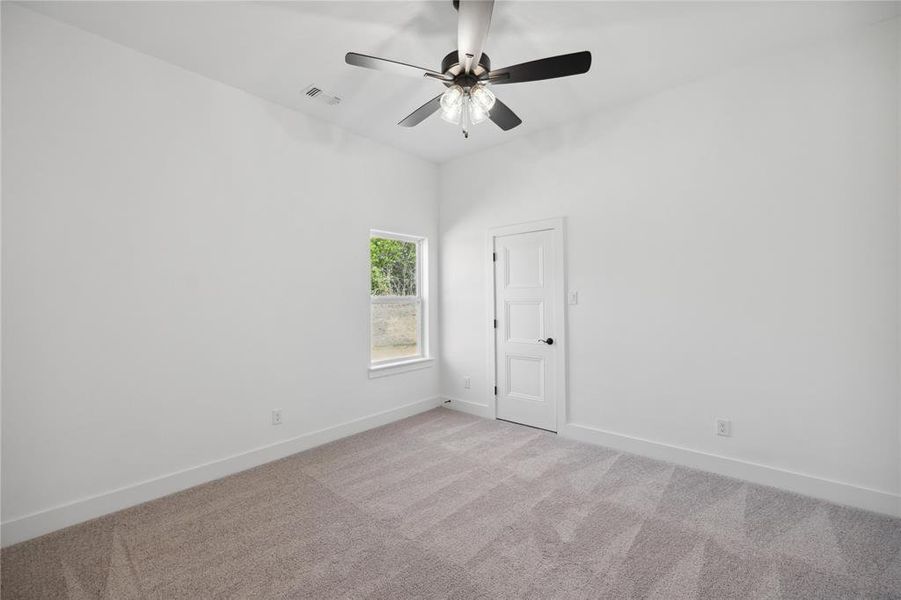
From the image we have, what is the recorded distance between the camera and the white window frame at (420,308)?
4.02 metres

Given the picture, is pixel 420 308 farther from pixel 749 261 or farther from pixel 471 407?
pixel 749 261

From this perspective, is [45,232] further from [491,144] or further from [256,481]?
[491,144]

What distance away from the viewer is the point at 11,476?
6.89 ft

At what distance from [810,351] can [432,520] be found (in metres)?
2.66

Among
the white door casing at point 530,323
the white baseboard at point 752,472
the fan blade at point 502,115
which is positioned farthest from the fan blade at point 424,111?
the white baseboard at point 752,472

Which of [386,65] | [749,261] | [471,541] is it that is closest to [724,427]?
[749,261]

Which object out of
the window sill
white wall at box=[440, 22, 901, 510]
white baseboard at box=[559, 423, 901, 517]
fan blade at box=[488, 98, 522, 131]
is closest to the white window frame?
the window sill

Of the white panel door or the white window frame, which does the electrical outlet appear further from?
the white window frame

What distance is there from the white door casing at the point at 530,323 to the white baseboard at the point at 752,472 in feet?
1.42

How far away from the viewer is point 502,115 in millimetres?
2494

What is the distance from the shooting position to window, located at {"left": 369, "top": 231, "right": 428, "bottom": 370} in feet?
13.5

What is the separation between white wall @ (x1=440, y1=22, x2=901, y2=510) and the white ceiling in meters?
0.28

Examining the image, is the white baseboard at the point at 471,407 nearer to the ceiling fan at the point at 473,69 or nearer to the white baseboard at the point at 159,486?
the white baseboard at the point at 159,486

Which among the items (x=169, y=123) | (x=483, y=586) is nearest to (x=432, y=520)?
(x=483, y=586)
